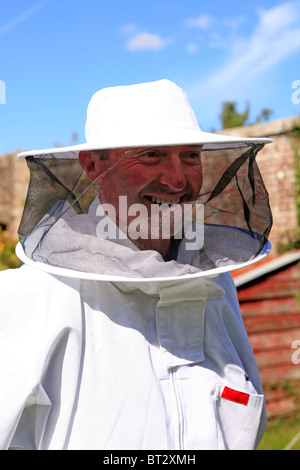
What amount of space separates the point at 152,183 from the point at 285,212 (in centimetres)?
689

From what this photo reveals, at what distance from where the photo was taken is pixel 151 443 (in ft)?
5.04

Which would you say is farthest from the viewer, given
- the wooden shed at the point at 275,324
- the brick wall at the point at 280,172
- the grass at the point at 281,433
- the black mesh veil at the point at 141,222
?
the brick wall at the point at 280,172

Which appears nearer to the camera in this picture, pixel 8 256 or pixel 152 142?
pixel 152 142

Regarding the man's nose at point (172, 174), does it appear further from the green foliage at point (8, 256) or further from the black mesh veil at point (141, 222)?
the green foliage at point (8, 256)

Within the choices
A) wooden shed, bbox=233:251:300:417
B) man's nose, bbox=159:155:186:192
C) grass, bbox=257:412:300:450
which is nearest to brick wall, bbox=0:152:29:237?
wooden shed, bbox=233:251:300:417

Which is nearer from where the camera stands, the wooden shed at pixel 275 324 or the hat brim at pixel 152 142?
the hat brim at pixel 152 142

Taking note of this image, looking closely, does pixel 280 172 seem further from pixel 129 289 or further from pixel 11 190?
pixel 129 289

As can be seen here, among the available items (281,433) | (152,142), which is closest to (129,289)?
(152,142)

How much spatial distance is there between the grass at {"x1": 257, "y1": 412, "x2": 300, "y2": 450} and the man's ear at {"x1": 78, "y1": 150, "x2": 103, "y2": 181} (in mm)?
4788

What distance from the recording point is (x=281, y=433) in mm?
6250

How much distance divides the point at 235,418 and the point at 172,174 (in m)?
0.78

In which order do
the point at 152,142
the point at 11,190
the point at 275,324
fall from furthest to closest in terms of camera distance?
the point at 11,190 → the point at 275,324 → the point at 152,142

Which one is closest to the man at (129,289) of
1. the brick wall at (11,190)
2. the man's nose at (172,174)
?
the man's nose at (172,174)

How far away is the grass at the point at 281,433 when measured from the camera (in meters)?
5.78
